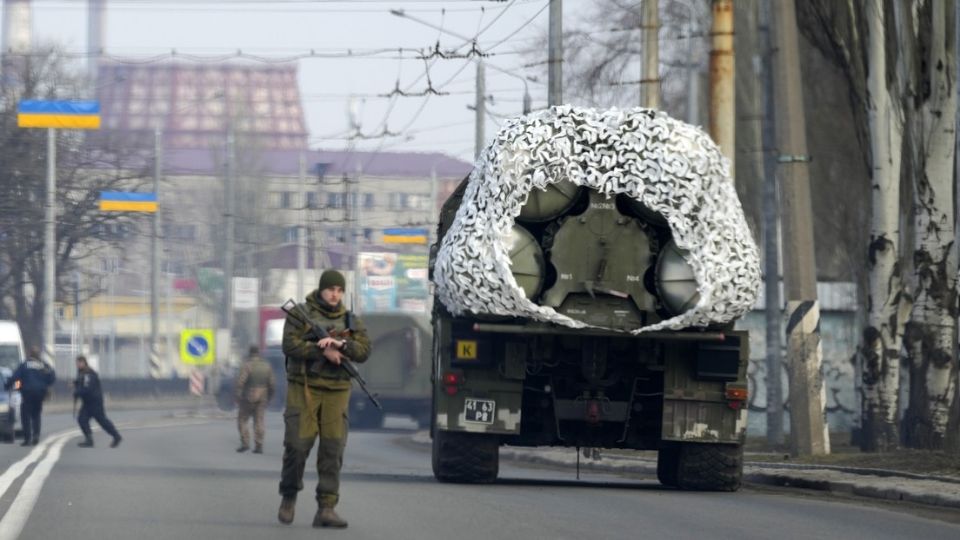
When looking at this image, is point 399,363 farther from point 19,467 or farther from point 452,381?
point 452,381

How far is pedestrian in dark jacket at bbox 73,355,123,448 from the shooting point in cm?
3184

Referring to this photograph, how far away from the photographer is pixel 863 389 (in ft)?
84.2

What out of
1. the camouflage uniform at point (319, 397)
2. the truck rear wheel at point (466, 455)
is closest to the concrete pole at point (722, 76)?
the truck rear wheel at point (466, 455)

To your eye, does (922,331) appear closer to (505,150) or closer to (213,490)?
(505,150)

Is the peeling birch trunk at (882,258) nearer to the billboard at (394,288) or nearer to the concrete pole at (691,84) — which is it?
the concrete pole at (691,84)

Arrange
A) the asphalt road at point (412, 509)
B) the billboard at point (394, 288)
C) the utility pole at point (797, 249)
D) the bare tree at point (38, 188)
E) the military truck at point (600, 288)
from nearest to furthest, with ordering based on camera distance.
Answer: the asphalt road at point (412, 509), the military truck at point (600, 288), the utility pole at point (797, 249), the bare tree at point (38, 188), the billboard at point (394, 288)

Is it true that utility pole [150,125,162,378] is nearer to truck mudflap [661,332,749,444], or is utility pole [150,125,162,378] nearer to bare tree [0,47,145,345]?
bare tree [0,47,145,345]

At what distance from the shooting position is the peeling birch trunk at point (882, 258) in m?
25.0

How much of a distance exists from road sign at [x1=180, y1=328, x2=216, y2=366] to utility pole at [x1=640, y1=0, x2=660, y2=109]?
30782 mm

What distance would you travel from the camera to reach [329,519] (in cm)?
1307

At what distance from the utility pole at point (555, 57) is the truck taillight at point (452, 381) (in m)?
12.7

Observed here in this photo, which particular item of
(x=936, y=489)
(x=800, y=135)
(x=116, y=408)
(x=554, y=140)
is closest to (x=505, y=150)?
(x=554, y=140)

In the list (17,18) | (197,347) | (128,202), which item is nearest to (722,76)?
(128,202)

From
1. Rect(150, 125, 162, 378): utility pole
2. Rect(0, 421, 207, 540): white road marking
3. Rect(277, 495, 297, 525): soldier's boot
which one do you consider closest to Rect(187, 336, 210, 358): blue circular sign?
Rect(150, 125, 162, 378): utility pole
